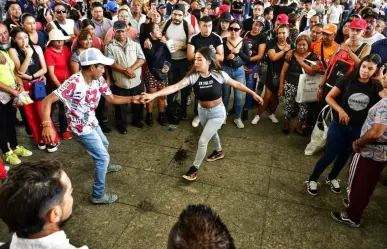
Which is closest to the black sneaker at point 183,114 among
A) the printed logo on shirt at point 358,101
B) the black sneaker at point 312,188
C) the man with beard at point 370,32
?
the black sneaker at point 312,188

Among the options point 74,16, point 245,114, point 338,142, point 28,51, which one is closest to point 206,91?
point 338,142

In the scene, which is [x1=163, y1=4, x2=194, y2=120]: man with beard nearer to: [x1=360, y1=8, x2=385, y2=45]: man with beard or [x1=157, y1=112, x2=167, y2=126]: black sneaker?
[x1=157, y1=112, x2=167, y2=126]: black sneaker

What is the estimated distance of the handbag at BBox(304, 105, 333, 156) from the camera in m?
4.78

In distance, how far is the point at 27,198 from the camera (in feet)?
4.93

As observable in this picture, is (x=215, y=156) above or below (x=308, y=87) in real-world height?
below

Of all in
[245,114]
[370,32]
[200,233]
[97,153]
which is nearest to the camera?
[200,233]

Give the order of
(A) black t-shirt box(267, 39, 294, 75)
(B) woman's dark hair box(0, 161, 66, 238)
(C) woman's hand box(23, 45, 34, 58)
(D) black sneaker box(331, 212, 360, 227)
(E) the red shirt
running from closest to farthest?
Answer: (B) woman's dark hair box(0, 161, 66, 238), (D) black sneaker box(331, 212, 360, 227), (C) woman's hand box(23, 45, 34, 58), (E) the red shirt, (A) black t-shirt box(267, 39, 294, 75)

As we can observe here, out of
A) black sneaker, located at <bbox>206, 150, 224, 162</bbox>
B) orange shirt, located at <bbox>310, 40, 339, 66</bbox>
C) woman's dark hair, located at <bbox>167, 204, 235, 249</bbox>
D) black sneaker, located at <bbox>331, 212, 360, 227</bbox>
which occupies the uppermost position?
woman's dark hair, located at <bbox>167, 204, 235, 249</bbox>

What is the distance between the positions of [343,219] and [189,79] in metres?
2.67

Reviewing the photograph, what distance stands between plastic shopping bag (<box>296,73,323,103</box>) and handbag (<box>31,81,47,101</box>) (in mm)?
4277

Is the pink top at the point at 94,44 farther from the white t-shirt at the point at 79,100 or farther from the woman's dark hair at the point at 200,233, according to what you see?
the woman's dark hair at the point at 200,233

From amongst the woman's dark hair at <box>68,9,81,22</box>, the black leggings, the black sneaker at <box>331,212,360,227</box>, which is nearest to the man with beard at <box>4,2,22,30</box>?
the woman's dark hair at <box>68,9,81,22</box>

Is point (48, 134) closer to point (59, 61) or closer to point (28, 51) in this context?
point (28, 51)

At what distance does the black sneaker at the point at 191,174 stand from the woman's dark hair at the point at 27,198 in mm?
2826
